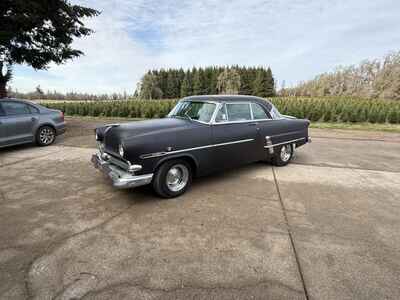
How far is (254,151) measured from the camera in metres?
4.57

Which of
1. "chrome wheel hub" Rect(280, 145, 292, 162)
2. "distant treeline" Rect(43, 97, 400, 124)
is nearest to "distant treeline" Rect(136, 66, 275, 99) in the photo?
"distant treeline" Rect(43, 97, 400, 124)

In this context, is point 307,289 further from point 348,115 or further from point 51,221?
point 348,115

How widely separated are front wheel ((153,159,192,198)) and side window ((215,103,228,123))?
1.01 m

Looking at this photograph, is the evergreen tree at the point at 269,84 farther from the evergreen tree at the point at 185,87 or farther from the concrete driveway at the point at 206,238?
the concrete driveway at the point at 206,238

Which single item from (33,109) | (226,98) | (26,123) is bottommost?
(26,123)

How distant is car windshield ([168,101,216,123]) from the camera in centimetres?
408

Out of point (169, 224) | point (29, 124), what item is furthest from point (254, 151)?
point (29, 124)

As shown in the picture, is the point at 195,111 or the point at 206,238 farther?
the point at 195,111

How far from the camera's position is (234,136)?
4.16 meters

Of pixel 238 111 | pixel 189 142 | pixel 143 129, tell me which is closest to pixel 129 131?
pixel 143 129

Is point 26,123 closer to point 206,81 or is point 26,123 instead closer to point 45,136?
point 45,136

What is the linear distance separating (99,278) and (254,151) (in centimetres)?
342

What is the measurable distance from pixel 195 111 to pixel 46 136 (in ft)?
18.1

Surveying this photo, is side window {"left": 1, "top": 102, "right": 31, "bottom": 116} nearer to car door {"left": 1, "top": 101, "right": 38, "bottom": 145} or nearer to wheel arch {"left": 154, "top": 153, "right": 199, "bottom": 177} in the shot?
car door {"left": 1, "top": 101, "right": 38, "bottom": 145}
